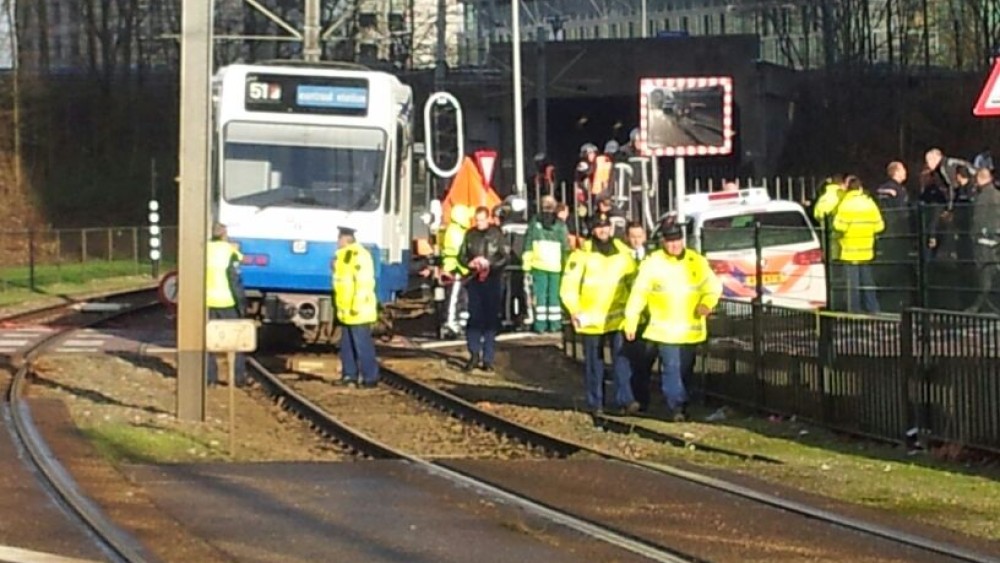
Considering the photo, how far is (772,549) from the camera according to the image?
11.0m

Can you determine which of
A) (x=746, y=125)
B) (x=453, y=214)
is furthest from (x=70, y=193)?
(x=453, y=214)

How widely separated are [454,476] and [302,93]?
11979 mm

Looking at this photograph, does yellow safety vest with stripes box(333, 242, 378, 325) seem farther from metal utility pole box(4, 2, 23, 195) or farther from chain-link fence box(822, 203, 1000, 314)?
metal utility pole box(4, 2, 23, 195)

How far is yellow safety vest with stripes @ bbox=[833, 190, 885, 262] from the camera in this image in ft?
71.4

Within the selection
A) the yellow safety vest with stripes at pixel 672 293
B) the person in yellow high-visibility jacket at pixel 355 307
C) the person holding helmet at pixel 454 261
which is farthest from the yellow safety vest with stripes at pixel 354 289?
the yellow safety vest with stripes at pixel 672 293

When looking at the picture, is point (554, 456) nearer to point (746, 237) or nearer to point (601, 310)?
point (601, 310)

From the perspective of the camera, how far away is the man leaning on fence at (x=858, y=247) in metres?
21.7

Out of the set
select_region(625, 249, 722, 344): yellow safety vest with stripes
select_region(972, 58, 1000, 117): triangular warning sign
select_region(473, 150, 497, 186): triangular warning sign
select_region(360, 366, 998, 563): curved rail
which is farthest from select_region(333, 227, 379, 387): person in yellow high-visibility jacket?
select_region(972, 58, 1000, 117): triangular warning sign

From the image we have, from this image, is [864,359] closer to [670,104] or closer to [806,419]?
[806,419]

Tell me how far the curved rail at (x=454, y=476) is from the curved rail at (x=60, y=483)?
8.12ft

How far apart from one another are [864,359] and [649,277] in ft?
7.19

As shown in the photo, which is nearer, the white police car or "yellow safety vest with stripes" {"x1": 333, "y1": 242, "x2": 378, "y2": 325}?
the white police car

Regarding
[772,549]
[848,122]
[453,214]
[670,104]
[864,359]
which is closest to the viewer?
[772,549]

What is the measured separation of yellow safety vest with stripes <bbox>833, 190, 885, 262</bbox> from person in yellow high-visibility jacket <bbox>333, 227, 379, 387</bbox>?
16.5 ft
